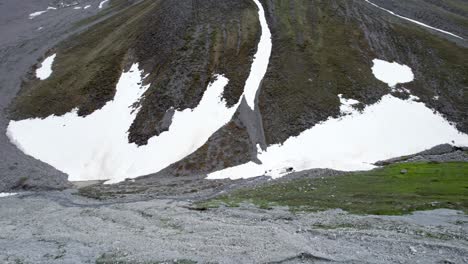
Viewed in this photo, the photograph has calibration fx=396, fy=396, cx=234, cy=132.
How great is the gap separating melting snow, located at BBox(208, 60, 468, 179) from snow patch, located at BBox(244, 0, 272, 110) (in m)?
11.9

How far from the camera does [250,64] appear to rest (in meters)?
72.4

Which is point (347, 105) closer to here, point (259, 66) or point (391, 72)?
point (391, 72)

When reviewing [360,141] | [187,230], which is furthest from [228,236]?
[360,141]

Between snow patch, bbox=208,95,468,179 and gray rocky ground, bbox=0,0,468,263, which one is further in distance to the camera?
snow patch, bbox=208,95,468,179

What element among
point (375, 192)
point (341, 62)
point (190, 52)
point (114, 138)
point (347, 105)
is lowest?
point (375, 192)

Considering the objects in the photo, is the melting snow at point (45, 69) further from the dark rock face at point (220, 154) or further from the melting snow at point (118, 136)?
the dark rock face at point (220, 154)

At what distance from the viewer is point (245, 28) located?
83875 mm

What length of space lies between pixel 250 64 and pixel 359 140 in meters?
26.2

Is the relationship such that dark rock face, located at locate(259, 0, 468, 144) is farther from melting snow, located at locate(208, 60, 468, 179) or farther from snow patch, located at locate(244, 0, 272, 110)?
melting snow, located at locate(208, 60, 468, 179)

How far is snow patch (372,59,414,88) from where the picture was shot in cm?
6806

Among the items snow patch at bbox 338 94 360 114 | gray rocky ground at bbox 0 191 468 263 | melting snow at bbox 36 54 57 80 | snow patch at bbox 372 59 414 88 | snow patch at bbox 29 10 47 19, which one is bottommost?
gray rocky ground at bbox 0 191 468 263

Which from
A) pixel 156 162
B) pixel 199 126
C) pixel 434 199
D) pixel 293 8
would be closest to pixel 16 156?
pixel 156 162

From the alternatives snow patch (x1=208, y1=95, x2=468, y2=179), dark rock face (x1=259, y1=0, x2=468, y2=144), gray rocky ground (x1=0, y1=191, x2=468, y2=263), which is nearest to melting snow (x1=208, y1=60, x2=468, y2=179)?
snow patch (x1=208, y1=95, x2=468, y2=179)

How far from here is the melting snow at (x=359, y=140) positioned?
49812 millimetres
